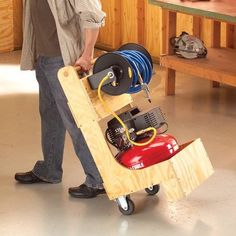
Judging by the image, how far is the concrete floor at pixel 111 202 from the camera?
3518 millimetres

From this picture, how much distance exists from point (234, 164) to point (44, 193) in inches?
45.0

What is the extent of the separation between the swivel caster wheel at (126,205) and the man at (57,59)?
0.23 m

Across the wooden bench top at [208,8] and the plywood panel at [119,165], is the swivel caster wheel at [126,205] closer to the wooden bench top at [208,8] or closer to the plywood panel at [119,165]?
the plywood panel at [119,165]

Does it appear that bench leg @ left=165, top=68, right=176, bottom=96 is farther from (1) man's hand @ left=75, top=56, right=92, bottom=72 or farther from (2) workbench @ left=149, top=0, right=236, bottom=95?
(1) man's hand @ left=75, top=56, right=92, bottom=72

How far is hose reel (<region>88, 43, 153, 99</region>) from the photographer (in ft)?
11.0

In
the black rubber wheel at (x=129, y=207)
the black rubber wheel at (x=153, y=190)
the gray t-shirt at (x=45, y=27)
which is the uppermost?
the gray t-shirt at (x=45, y=27)

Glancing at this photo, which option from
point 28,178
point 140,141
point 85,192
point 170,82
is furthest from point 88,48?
point 170,82

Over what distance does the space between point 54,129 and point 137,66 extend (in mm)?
733

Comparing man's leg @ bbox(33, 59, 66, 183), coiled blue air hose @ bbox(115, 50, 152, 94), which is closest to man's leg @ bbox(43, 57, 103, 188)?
man's leg @ bbox(33, 59, 66, 183)

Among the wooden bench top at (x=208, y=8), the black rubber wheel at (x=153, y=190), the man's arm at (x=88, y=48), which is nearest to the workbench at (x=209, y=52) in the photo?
the wooden bench top at (x=208, y=8)

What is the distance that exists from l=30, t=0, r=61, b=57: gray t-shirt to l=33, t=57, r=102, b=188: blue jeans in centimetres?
5

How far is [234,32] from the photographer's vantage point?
6.46m

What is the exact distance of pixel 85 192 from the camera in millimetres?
3854

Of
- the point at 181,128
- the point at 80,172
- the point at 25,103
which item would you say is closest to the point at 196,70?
the point at 181,128
